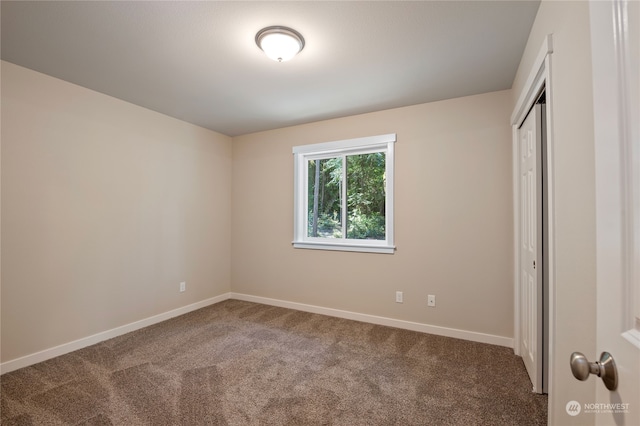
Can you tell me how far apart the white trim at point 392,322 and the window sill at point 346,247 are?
75 cm

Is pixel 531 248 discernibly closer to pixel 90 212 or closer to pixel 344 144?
pixel 344 144

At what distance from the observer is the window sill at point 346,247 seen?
3309 millimetres

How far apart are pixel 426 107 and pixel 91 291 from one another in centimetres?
385

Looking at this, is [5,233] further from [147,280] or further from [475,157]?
[475,157]

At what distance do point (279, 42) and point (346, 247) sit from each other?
231cm

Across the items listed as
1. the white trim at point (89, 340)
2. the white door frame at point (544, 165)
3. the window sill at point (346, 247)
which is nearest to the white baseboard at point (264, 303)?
the white trim at point (89, 340)

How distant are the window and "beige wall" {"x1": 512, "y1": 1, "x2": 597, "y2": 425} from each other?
6.28 ft

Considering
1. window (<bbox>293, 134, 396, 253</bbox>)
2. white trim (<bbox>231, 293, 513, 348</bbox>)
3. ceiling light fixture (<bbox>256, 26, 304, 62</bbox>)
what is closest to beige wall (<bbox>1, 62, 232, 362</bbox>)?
white trim (<bbox>231, 293, 513, 348</bbox>)

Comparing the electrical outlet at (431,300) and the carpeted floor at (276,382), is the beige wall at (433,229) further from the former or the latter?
the carpeted floor at (276,382)

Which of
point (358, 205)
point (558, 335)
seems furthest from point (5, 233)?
point (558, 335)

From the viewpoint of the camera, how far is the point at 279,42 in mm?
1947

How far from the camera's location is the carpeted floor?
1.79 meters

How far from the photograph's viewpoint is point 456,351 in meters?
2.66

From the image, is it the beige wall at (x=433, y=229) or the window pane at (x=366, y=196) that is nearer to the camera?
the beige wall at (x=433, y=229)
